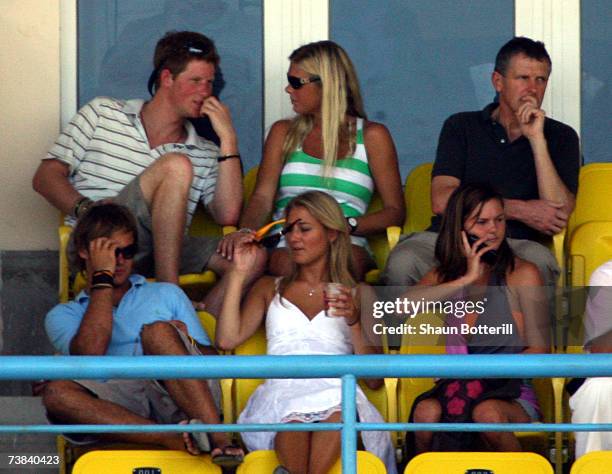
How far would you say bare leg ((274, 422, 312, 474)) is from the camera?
17.3 ft

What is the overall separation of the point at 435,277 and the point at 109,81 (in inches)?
72.4

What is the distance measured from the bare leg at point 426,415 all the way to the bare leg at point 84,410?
76 centimetres

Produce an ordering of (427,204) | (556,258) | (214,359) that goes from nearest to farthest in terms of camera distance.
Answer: (214,359)
(556,258)
(427,204)

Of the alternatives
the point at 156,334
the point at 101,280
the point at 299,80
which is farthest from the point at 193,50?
the point at 156,334

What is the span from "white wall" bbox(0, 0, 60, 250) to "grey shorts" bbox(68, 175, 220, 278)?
69 centimetres

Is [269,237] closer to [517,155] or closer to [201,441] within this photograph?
[517,155]

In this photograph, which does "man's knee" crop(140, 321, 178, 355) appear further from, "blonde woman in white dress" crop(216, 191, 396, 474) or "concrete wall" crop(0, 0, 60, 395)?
"concrete wall" crop(0, 0, 60, 395)

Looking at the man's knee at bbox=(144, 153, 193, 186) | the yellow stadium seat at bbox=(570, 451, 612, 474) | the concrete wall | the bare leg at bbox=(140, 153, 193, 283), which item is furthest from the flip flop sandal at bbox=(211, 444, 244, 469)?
the concrete wall

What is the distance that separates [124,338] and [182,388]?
43 cm

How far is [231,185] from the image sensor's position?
20.7 feet

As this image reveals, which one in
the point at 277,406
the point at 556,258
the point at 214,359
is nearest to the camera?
the point at 214,359

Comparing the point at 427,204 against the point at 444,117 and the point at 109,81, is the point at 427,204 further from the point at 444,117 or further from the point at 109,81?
the point at 109,81

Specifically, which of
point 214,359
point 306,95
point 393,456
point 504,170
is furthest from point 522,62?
point 214,359

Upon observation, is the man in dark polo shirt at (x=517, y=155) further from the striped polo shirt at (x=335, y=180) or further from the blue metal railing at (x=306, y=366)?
the blue metal railing at (x=306, y=366)
